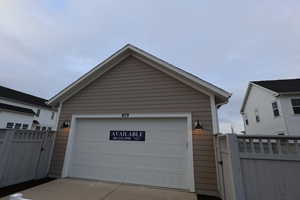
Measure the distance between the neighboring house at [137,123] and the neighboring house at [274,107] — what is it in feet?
28.3

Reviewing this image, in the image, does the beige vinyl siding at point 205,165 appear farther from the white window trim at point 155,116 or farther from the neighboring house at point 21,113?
the neighboring house at point 21,113

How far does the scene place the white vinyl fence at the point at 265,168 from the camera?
2346mm

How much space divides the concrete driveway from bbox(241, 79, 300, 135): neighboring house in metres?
10.2

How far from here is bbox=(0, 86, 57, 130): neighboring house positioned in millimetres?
13258

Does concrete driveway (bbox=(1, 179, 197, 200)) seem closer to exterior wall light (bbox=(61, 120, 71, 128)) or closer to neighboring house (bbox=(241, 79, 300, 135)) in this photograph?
exterior wall light (bbox=(61, 120, 71, 128))

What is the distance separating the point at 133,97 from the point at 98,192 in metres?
3.08

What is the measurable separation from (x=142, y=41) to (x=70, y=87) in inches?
251

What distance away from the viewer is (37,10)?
6672mm

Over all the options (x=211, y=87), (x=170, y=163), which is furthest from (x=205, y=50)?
(x=170, y=163)

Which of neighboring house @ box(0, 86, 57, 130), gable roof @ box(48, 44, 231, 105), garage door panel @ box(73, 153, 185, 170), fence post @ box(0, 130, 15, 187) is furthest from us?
neighboring house @ box(0, 86, 57, 130)

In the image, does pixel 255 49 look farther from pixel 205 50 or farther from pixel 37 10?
pixel 37 10

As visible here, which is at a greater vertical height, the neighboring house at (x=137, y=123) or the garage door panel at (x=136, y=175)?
the neighboring house at (x=137, y=123)

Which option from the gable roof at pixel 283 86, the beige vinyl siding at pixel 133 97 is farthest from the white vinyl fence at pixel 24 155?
the gable roof at pixel 283 86

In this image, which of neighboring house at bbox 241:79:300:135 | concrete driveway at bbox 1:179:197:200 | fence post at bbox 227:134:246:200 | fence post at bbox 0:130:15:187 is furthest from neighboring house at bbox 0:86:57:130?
neighboring house at bbox 241:79:300:135
